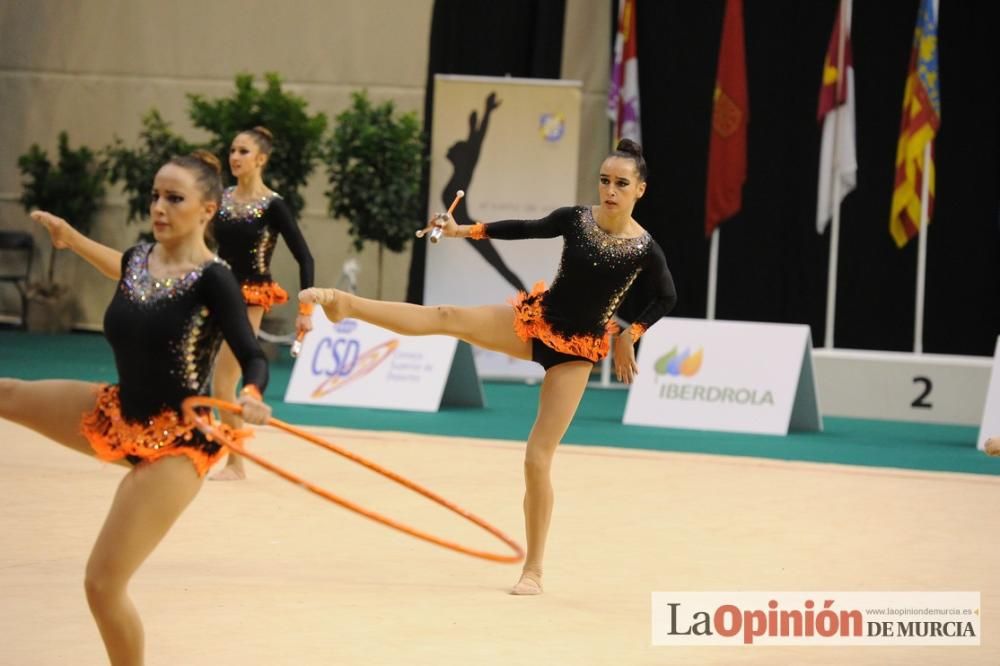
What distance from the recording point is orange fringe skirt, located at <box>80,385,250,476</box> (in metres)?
3.51

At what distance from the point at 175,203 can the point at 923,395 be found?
8591 millimetres

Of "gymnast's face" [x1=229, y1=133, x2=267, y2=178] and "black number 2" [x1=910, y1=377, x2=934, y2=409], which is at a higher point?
"gymnast's face" [x1=229, y1=133, x2=267, y2=178]

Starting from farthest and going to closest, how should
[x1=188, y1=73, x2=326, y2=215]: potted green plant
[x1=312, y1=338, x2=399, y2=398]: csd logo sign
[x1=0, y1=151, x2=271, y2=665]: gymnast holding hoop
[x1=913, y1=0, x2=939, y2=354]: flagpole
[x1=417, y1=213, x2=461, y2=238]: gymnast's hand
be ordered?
1. [x1=188, y1=73, x2=326, y2=215]: potted green plant
2. [x1=913, y1=0, x2=939, y2=354]: flagpole
3. [x1=312, y1=338, x2=399, y2=398]: csd logo sign
4. [x1=417, y1=213, x2=461, y2=238]: gymnast's hand
5. [x1=0, y1=151, x2=271, y2=665]: gymnast holding hoop

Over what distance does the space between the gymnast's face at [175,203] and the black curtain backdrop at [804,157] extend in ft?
32.1

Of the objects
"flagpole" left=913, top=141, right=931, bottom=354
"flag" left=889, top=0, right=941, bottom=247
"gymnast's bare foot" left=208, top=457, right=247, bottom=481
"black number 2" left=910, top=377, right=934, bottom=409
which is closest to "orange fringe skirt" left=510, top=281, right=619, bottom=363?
"gymnast's bare foot" left=208, top=457, right=247, bottom=481

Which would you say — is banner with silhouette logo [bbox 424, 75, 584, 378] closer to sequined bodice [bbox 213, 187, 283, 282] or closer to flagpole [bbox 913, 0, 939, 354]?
flagpole [bbox 913, 0, 939, 354]

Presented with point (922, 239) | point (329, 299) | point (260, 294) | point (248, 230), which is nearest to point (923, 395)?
point (922, 239)

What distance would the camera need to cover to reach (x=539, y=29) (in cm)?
1343

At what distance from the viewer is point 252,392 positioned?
11.0 feet

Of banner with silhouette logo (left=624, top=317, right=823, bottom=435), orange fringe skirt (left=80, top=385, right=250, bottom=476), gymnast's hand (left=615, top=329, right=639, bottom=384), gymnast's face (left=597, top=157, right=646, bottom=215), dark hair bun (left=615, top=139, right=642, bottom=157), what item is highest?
dark hair bun (left=615, top=139, right=642, bottom=157)

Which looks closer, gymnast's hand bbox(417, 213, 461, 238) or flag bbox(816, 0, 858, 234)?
gymnast's hand bbox(417, 213, 461, 238)

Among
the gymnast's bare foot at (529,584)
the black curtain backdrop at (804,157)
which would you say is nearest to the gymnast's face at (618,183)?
the gymnast's bare foot at (529,584)

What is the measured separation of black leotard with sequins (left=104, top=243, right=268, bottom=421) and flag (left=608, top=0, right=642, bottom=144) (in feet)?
30.6

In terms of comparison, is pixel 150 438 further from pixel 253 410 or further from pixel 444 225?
pixel 444 225
